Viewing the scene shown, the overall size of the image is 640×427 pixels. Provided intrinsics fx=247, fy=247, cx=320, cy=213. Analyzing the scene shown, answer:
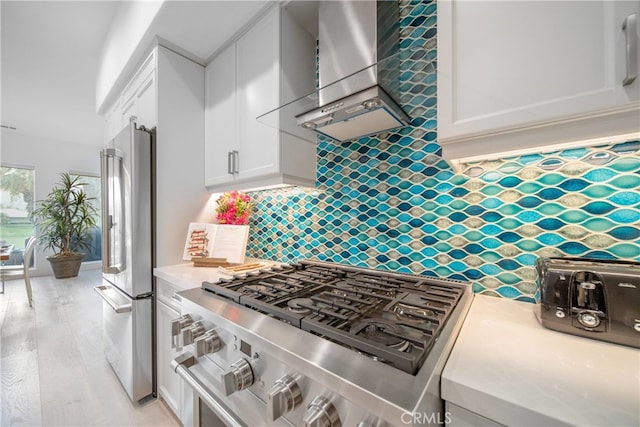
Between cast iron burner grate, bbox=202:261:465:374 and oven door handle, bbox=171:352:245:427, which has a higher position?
cast iron burner grate, bbox=202:261:465:374

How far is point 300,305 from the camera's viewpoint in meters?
0.79

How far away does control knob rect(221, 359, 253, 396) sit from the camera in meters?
Answer: 0.67

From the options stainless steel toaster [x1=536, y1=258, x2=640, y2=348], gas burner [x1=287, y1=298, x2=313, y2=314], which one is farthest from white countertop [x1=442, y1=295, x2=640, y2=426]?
gas burner [x1=287, y1=298, x2=313, y2=314]

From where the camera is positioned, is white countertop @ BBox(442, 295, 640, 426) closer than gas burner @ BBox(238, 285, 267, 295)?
Yes

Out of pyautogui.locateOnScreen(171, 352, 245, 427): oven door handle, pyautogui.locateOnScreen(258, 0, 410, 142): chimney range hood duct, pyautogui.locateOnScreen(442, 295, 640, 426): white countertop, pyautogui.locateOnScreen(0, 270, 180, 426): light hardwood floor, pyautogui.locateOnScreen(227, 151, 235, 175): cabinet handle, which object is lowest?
pyautogui.locateOnScreen(0, 270, 180, 426): light hardwood floor

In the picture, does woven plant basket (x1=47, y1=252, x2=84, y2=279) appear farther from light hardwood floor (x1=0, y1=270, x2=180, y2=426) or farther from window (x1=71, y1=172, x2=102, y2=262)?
light hardwood floor (x1=0, y1=270, x2=180, y2=426)

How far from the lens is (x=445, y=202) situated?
1.09 meters

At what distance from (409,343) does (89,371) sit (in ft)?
8.72

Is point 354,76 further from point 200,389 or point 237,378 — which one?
point 200,389

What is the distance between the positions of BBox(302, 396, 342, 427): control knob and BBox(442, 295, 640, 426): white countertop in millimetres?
227

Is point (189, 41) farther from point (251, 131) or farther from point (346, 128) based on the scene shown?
point (346, 128)

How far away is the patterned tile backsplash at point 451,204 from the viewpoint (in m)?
0.81

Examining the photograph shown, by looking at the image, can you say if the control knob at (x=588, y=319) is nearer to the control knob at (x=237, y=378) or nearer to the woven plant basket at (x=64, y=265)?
the control knob at (x=237, y=378)

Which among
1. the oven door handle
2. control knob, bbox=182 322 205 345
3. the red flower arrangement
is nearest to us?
A: the oven door handle
